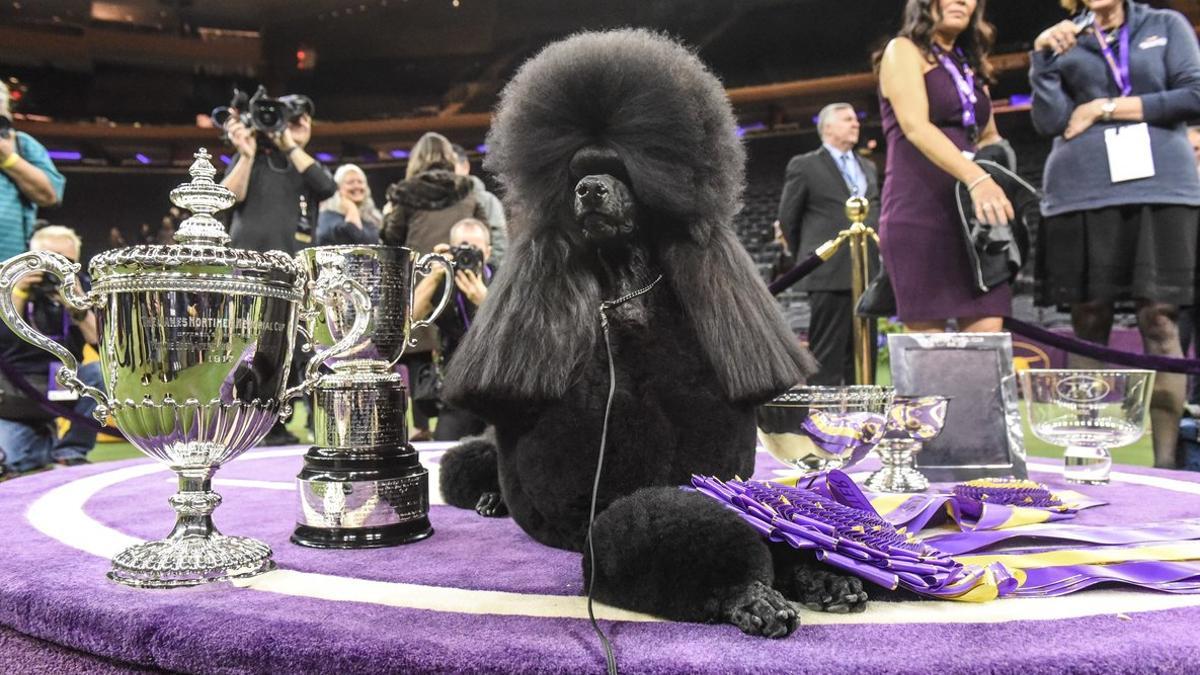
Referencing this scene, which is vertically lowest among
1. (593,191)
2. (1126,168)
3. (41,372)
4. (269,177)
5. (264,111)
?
(41,372)

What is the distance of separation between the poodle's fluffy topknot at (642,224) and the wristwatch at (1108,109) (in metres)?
1.69

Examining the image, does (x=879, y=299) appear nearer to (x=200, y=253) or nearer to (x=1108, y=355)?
(x=1108, y=355)

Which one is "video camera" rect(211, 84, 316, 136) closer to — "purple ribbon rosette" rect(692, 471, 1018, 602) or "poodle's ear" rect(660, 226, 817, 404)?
"poodle's ear" rect(660, 226, 817, 404)

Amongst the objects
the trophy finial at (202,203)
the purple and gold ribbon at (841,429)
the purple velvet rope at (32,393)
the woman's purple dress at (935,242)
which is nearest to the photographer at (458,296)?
the purple velvet rope at (32,393)

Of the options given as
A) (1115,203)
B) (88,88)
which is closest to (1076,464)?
(1115,203)

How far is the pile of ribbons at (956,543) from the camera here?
852mm

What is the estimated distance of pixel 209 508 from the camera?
3.33ft

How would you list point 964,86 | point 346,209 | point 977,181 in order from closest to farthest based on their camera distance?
point 977,181
point 964,86
point 346,209

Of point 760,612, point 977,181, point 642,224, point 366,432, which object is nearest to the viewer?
point 760,612

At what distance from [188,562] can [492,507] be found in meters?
0.51

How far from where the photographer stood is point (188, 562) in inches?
37.4

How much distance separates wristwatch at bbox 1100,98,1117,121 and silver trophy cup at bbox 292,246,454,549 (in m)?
1.95

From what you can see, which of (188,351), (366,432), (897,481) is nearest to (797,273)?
(897,481)

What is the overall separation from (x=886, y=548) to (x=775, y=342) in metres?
0.30
